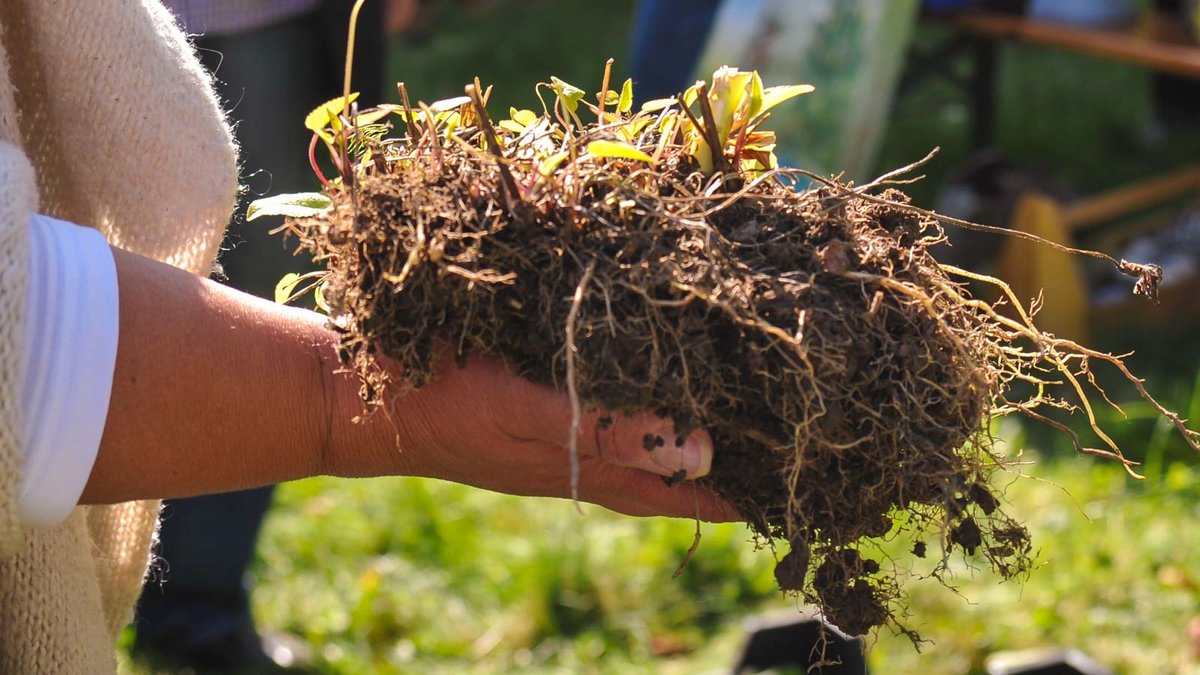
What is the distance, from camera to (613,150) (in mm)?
1239

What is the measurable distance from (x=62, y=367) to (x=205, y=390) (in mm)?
153

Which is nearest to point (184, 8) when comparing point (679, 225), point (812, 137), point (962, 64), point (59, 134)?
point (59, 134)

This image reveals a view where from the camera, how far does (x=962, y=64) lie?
783cm

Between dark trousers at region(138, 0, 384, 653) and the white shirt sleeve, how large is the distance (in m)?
1.39

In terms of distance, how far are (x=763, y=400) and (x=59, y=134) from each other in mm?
878

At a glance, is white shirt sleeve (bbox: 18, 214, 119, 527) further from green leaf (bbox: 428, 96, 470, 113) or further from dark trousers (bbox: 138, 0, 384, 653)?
dark trousers (bbox: 138, 0, 384, 653)

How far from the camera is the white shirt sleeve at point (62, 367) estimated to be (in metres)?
1.04

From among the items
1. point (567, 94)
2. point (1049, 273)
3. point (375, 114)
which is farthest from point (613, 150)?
point (1049, 273)

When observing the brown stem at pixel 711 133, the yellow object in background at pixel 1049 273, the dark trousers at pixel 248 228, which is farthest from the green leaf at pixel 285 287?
the yellow object in background at pixel 1049 273

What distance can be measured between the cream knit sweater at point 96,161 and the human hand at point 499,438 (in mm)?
326

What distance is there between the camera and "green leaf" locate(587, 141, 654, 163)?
123 centimetres

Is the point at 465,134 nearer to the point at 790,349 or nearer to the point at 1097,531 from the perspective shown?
the point at 790,349

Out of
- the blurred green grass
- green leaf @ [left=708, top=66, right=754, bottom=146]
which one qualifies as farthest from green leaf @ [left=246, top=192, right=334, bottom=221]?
the blurred green grass

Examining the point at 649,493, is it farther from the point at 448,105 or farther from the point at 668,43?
the point at 668,43
